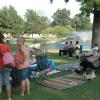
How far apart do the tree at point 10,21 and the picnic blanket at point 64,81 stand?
72146 millimetres

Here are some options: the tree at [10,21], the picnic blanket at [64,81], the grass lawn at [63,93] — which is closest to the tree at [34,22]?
the tree at [10,21]

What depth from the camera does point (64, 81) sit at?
987cm

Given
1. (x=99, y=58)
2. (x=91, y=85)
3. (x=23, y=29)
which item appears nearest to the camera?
(x=91, y=85)

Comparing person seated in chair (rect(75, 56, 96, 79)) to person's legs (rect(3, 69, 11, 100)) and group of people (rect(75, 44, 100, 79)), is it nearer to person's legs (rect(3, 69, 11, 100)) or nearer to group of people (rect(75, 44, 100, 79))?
group of people (rect(75, 44, 100, 79))

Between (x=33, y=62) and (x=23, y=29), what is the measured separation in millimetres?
74361

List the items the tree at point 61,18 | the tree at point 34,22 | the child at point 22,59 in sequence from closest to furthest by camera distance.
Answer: the child at point 22,59 → the tree at point 34,22 → the tree at point 61,18

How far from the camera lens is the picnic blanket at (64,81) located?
362 inches

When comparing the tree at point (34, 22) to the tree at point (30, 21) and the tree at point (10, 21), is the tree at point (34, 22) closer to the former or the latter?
the tree at point (30, 21)

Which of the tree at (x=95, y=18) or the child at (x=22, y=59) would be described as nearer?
the child at (x=22, y=59)

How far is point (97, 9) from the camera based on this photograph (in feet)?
50.0

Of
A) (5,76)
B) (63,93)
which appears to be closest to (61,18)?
(63,93)

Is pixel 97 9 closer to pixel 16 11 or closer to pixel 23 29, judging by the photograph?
pixel 23 29

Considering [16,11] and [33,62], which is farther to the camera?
[16,11]

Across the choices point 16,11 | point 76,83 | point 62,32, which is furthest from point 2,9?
point 76,83
